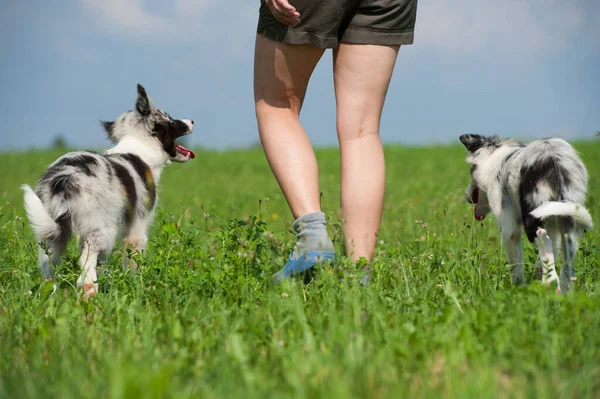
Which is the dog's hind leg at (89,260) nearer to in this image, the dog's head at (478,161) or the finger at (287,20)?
the finger at (287,20)

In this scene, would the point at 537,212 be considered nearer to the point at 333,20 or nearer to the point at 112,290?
the point at 333,20

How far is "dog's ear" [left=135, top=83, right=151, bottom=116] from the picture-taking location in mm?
5426

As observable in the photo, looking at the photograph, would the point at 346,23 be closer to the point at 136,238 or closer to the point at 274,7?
the point at 274,7

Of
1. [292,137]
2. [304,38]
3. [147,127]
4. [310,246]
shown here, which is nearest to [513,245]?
[310,246]

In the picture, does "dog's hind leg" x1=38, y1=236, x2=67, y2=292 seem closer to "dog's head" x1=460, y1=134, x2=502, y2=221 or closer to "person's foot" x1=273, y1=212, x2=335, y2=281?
"person's foot" x1=273, y1=212, x2=335, y2=281

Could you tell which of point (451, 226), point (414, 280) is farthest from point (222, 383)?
point (451, 226)

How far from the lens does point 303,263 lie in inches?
153

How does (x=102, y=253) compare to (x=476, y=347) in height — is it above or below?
above

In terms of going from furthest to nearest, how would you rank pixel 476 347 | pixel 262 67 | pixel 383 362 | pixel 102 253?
pixel 102 253 → pixel 262 67 → pixel 476 347 → pixel 383 362

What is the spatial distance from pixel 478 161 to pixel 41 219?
309 centimetres

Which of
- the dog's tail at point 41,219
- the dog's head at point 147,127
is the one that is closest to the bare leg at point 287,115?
the dog's tail at point 41,219

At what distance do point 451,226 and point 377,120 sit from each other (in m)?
2.86

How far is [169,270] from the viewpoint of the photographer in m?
3.93

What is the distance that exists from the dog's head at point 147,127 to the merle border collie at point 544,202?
8.82ft
